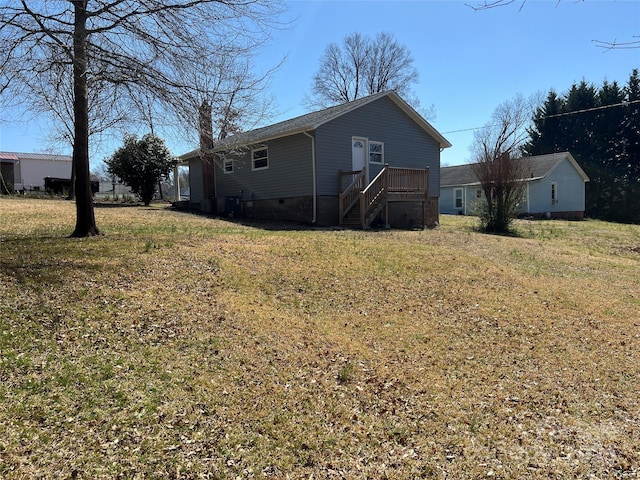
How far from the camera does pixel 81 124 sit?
27.5 ft

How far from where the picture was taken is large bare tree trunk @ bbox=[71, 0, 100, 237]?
7508 mm

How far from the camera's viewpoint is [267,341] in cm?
511

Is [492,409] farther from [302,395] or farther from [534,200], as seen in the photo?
[534,200]

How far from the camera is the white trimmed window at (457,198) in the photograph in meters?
33.8

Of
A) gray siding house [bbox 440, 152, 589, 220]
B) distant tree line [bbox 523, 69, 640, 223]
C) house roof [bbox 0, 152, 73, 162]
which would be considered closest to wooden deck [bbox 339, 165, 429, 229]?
gray siding house [bbox 440, 152, 589, 220]

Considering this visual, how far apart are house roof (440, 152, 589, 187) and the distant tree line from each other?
620 cm

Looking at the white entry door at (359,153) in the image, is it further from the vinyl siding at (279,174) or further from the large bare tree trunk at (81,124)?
the large bare tree trunk at (81,124)

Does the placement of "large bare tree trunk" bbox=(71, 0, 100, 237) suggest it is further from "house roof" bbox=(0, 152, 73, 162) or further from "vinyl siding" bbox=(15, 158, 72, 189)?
"vinyl siding" bbox=(15, 158, 72, 189)

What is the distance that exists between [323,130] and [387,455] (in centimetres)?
1352

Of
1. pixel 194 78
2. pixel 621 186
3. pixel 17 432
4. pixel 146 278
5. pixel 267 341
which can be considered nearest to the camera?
pixel 17 432

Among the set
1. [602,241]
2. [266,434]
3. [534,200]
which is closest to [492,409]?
[266,434]

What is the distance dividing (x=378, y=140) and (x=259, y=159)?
491cm

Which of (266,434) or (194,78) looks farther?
(194,78)

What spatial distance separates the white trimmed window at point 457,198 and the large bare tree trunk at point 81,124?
95.6 feet
